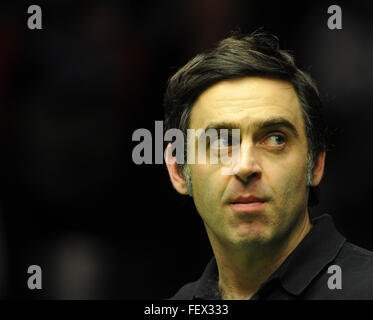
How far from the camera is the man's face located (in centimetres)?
264

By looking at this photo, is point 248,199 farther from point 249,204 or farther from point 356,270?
point 356,270

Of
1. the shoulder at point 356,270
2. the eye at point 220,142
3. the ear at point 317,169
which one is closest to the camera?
the shoulder at point 356,270

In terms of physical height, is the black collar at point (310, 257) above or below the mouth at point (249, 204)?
below

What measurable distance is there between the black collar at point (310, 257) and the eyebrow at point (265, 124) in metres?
0.37

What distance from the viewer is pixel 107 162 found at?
13.1 ft

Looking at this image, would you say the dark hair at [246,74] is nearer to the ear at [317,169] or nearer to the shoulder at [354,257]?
the ear at [317,169]

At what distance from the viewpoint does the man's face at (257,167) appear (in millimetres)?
2641

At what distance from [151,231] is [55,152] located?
26.0 inches

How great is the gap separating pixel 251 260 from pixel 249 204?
24cm

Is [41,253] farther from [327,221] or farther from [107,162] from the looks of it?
[327,221]

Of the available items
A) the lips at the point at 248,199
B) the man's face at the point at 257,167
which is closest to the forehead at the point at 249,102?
the man's face at the point at 257,167

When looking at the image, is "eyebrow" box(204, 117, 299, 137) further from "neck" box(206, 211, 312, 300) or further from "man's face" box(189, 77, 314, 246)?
"neck" box(206, 211, 312, 300)

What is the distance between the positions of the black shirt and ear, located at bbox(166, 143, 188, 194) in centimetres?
56

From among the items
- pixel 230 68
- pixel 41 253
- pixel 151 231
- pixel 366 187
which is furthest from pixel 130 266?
pixel 230 68
